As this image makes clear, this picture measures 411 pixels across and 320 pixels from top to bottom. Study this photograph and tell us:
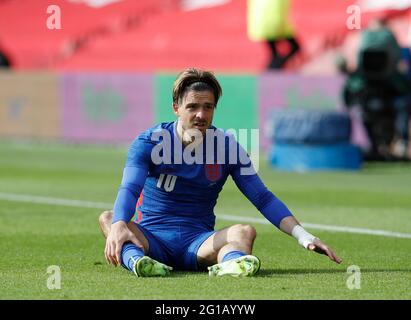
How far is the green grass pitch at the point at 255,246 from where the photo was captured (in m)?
7.34

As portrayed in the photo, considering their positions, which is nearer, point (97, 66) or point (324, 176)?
point (324, 176)

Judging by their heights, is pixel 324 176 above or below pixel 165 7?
below

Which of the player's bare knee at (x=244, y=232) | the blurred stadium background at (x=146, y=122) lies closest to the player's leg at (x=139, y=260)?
the blurred stadium background at (x=146, y=122)

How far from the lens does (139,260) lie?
7801 millimetres

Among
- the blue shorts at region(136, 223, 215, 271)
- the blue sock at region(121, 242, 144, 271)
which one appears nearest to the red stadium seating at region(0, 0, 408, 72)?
the blue shorts at region(136, 223, 215, 271)

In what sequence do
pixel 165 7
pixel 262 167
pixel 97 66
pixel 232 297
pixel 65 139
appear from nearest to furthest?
1. pixel 232 297
2. pixel 262 167
3. pixel 65 139
4. pixel 97 66
5. pixel 165 7

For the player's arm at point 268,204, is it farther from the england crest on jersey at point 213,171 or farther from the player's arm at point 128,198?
the player's arm at point 128,198

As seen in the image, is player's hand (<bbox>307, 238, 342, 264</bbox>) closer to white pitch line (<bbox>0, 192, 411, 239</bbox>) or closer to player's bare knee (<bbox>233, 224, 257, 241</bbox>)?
player's bare knee (<bbox>233, 224, 257, 241</bbox>)

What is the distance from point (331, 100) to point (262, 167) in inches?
131

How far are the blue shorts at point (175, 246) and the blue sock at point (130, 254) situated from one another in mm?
267

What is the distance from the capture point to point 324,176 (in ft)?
61.1

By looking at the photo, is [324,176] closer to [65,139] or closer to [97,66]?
[65,139]

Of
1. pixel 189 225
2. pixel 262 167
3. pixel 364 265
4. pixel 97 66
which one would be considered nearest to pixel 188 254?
pixel 189 225
